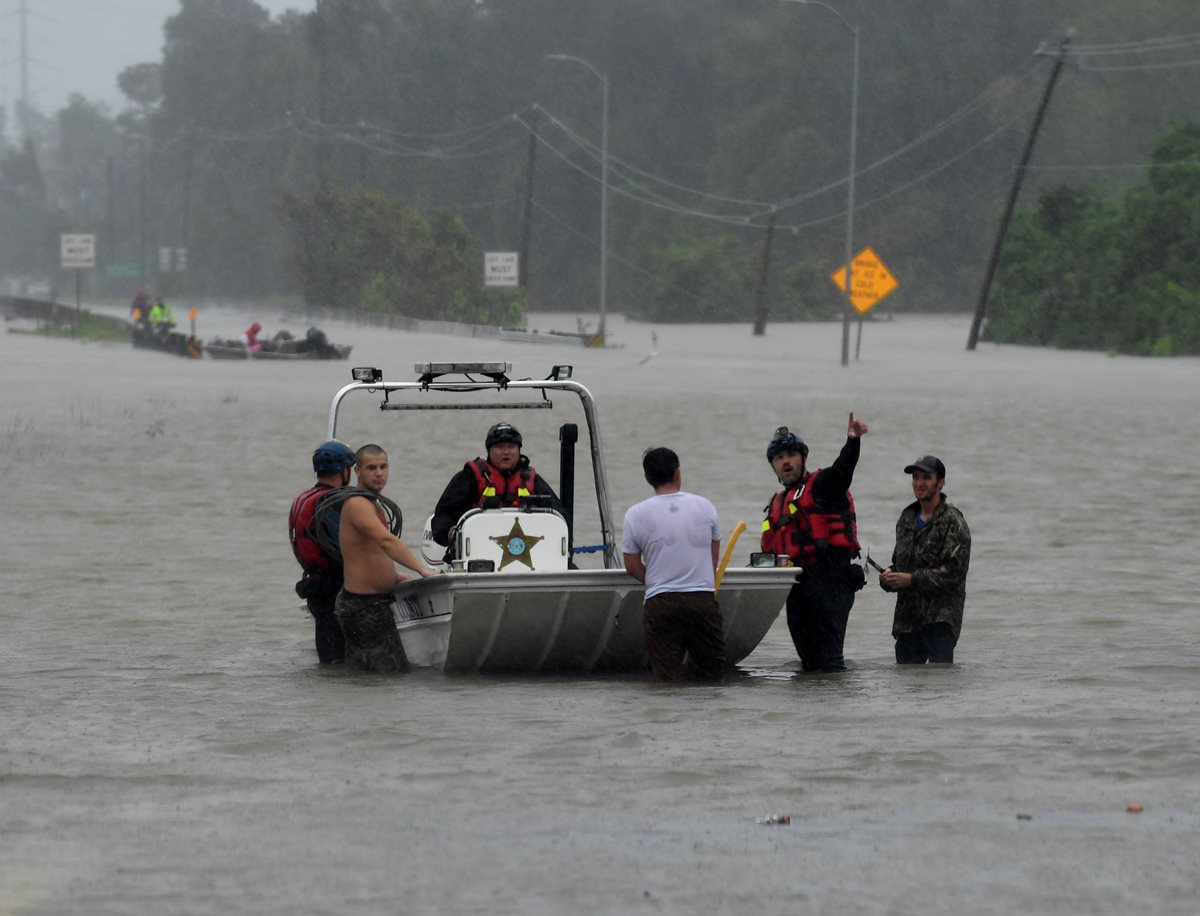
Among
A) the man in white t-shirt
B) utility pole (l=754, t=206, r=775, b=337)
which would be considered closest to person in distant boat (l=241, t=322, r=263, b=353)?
utility pole (l=754, t=206, r=775, b=337)

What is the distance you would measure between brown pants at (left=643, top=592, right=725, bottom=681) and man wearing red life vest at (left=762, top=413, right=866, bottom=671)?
53 centimetres

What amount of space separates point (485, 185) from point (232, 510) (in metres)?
100

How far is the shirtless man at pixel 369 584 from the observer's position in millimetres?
11164

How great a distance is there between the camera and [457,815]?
8078 millimetres

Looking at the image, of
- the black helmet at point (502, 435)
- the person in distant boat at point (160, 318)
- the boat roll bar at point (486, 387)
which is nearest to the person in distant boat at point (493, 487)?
the black helmet at point (502, 435)

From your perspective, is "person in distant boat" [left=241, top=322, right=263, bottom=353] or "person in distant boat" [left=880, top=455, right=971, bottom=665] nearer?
"person in distant boat" [left=880, top=455, right=971, bottom=665]

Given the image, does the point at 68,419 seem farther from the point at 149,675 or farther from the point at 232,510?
the point at 149,675

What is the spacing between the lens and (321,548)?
11.8 m

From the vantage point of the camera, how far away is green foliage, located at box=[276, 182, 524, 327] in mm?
87562

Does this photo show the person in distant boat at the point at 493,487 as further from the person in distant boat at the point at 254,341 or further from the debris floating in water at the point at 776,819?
the person in distant boat at the point at 254,341

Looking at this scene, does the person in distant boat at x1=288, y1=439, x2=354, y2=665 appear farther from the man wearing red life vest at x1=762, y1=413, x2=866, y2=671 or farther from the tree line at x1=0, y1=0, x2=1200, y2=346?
the tree line at x1=0, y1=0, x2=1200, y2=346

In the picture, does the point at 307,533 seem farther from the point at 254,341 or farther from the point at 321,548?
the point at 254,341

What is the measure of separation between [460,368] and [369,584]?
133cm

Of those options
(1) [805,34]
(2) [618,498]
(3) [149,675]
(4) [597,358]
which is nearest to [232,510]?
(2) [618,498]
